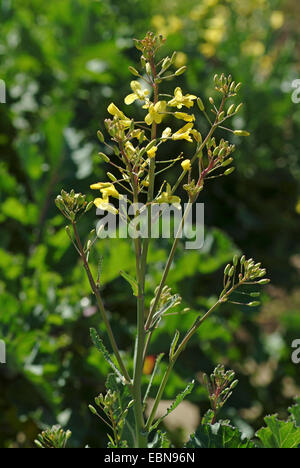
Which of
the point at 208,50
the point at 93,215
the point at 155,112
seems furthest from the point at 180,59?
the point at 155,112

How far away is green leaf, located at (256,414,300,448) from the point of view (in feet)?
2.38

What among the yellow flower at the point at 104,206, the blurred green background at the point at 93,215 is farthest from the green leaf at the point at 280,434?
the blurred green background at the point at 93,215

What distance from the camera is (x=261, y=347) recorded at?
2041 mm

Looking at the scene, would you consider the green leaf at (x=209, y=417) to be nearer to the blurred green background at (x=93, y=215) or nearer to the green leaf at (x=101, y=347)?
the green leaf at (x=101, y=347)

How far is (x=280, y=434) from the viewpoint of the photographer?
0.73 meters

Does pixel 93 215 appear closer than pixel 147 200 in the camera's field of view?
No

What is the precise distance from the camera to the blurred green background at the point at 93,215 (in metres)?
1.34

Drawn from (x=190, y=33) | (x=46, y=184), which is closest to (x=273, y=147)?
(x=190, y=33)

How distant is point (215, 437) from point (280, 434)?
9 cm

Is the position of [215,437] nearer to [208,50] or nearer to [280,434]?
[280,434]

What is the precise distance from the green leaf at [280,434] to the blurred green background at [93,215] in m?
0.45

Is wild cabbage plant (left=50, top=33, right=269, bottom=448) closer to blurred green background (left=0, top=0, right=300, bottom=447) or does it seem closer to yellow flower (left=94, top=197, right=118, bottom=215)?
yellow flower (left=94, top=197, right=118, bottom=215)

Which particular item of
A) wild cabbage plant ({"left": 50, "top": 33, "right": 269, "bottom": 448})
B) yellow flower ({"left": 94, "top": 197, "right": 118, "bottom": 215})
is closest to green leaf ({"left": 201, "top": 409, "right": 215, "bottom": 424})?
wild cabbage plant ({"left": 50, "top": 33, "right": 269, "bottom": 448})

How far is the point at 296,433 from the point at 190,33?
77.3 inches
